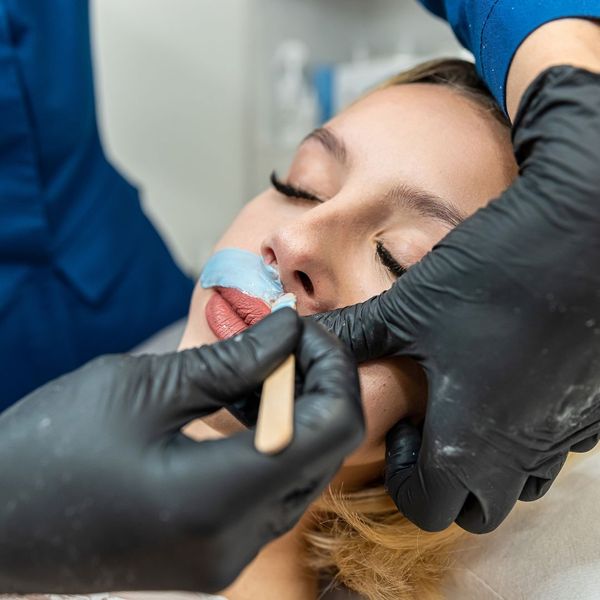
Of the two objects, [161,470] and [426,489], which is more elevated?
[161,470]

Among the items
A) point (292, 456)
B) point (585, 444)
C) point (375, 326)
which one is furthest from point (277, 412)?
point (585, 444)

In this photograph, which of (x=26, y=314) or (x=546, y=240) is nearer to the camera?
(x=546, y=240)

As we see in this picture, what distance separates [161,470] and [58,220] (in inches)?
40.0

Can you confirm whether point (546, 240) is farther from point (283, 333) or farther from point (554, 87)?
point (283, 333)

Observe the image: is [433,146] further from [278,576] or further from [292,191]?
[278,576]

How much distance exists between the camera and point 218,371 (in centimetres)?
57

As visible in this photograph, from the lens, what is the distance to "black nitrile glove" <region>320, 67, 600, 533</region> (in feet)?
1.86

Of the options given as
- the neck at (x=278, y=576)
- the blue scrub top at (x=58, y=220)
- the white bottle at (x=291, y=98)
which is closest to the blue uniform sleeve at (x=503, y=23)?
the neck at (x=278, y=576)

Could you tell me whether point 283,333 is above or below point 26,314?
above

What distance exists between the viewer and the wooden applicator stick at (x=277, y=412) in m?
0.51

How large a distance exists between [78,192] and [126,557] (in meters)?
1.10

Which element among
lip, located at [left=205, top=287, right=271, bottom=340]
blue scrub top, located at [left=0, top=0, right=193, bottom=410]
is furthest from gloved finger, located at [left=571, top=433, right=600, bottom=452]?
blue scrub top, located at [left=0, top=0, right=193, bottom=410]

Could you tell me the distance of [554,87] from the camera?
0.60 metres

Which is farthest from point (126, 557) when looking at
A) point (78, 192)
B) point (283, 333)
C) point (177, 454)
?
point (78, 192)
